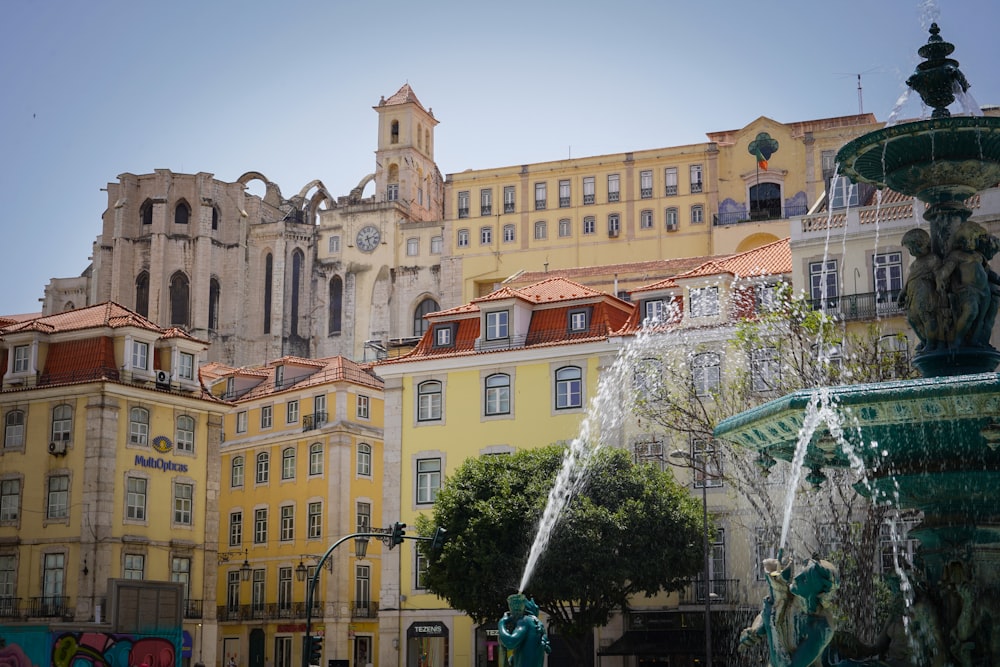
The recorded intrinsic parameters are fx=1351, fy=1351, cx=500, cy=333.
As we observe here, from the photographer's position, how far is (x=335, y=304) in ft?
293

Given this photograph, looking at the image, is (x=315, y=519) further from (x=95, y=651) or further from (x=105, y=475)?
(x=95, y=651)

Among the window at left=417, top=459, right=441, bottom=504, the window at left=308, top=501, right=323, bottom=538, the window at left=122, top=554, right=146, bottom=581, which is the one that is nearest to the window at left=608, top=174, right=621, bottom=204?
the window at left=308, top=501, right=323, bottom=538

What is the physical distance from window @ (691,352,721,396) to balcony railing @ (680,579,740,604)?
17.8 ft

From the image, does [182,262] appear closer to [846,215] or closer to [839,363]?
[846,215]

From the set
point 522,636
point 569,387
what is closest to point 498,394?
point 569,387

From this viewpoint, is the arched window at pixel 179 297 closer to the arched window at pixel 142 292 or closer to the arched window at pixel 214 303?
the arched window at pixel 214 303

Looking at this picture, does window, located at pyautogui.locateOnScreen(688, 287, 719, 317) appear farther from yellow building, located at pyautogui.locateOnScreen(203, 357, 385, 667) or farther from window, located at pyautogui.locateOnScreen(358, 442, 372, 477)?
window, located at pyautogui.locateOnScreen(358, 442, 372, 477)

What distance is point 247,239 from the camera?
313 feet

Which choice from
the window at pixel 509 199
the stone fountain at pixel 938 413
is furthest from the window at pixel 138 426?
the window at pixel 509 199

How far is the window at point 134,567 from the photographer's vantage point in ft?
140

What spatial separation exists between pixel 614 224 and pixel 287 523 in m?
32.3

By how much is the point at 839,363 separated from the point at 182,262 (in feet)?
232

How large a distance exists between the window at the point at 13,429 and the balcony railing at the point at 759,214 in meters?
39.8

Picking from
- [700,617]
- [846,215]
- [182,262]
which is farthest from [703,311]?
[182,262]
